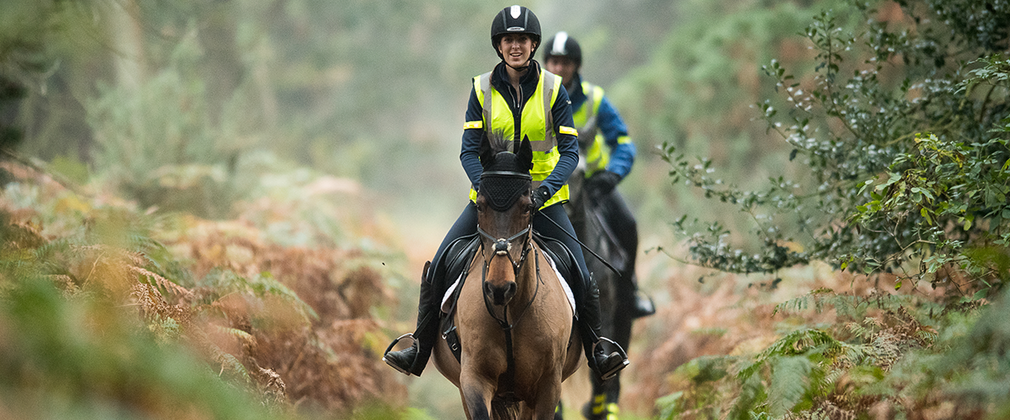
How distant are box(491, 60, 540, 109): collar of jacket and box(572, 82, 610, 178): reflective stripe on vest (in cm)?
245

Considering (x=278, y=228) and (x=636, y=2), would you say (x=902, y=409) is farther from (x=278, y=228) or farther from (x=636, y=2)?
(x=636, y=2)

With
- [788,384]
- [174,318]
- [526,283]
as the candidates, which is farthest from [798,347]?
[174,318]

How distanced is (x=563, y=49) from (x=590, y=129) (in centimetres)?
90

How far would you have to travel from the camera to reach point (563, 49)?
317 inches

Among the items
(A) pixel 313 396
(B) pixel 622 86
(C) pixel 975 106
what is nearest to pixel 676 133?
(B) pixel 622 86

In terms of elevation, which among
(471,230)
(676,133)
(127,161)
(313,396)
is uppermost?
(676,133)

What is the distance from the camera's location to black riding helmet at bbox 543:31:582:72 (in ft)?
26.4

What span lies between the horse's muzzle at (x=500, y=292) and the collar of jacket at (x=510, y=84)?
5.07 feet

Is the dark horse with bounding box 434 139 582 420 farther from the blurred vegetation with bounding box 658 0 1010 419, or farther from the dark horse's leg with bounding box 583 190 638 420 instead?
the dark horse's leg with bounding box 583 190 638 420

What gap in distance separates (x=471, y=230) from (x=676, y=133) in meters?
13.3

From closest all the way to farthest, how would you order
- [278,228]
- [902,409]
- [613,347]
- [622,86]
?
[902,409] < [613,347] < [278,228] < [622,86]

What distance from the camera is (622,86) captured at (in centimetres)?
1961

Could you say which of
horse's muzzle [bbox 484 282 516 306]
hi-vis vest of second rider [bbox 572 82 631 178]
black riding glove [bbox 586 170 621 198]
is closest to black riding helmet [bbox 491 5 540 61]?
horse's muzzle [bbox 484 282 516 306]

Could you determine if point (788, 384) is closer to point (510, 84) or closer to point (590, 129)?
point (510, 84)
